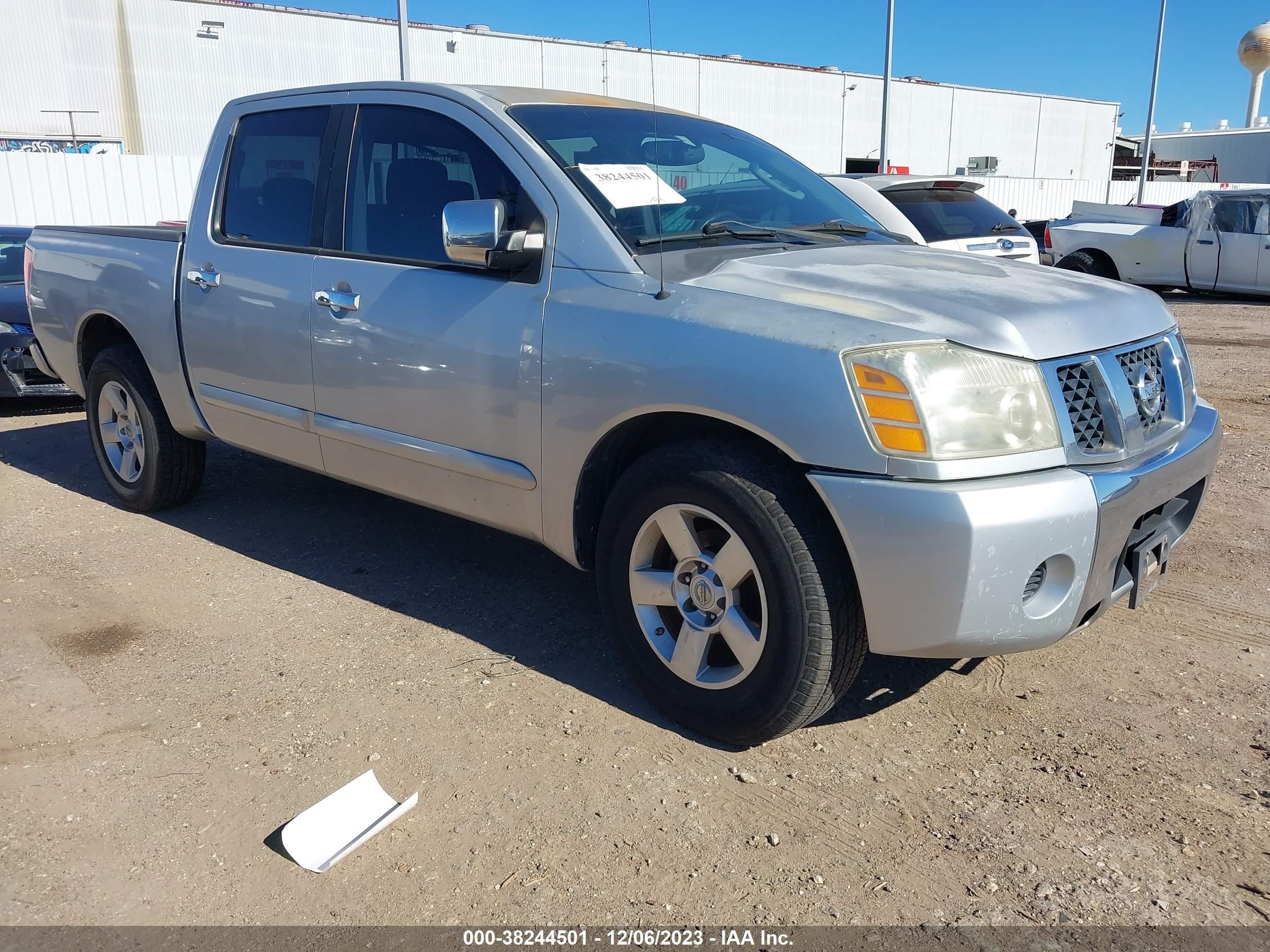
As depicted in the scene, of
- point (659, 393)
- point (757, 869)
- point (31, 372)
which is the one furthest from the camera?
point (31, 372)

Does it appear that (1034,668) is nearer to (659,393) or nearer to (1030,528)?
(1030,528)

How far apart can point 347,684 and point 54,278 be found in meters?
3.34

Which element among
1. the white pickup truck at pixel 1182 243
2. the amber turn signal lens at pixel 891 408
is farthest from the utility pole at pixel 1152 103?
the amber turn signal lens at pixel 891 408

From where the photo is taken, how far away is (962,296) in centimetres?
289

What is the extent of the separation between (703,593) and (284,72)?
3263 centimetres

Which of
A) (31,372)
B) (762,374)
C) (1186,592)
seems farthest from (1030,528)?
(31,372)

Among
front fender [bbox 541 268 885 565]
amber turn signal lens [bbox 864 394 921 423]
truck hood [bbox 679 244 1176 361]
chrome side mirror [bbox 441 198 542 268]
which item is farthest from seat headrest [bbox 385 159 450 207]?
amber turn signal lens [bbox 864 394 921 423]

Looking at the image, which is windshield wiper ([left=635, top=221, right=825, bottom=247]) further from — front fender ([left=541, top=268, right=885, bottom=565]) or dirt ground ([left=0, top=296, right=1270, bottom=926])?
dirt ground ([left=0, top=296, right=1270, bottom=926])

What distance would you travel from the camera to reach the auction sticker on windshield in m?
3.35

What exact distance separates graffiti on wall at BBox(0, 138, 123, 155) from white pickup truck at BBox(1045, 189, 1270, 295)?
22806mm

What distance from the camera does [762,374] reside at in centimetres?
270

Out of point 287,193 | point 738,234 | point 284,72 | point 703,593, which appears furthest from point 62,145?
point 703,593

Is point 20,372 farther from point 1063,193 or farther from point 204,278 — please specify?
point 1063,193

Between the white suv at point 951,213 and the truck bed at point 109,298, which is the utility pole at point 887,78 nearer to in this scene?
the white suv at point 951,213
